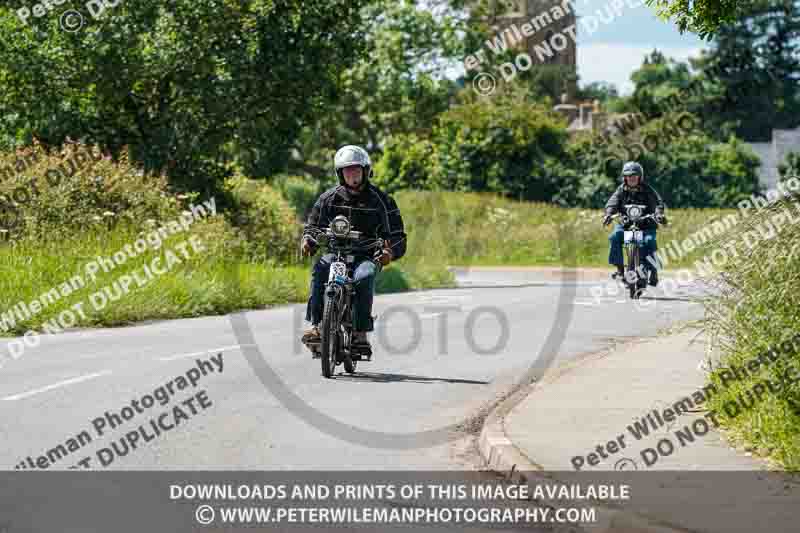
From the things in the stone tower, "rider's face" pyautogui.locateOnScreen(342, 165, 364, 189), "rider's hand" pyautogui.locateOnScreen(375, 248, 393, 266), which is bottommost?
"rider's hand" pyautogui.locateOnScreen(375, 248, 393, 266)

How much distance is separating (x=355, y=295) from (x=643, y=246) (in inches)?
426

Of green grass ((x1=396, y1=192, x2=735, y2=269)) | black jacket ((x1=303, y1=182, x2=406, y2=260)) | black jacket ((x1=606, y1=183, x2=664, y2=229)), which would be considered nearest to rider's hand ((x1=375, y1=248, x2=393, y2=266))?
black jacket ((x1=303, y1=182, x2=406, y2=260))

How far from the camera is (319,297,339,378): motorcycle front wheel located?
41.0 ft

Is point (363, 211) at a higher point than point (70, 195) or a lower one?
higher

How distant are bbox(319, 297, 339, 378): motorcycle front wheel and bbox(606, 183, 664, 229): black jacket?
35.0ft

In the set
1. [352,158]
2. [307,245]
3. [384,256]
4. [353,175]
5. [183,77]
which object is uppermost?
[183,77]

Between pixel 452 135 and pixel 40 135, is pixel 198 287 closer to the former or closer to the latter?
pixel 40 135

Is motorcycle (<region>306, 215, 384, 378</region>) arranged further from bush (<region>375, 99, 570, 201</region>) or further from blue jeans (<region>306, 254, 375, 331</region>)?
bush (<region>375, 99, 570, 201</region>)

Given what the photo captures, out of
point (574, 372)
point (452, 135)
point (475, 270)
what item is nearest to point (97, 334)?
point (574, 372)

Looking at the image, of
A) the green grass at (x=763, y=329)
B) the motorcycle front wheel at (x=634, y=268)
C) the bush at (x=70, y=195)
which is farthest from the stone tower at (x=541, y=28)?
the green grass at (x=763, y=329)

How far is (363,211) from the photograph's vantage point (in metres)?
13.0

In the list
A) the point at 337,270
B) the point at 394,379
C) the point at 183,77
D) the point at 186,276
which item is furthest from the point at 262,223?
the point at 337,270

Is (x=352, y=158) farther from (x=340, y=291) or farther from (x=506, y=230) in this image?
(x=506, y=230)

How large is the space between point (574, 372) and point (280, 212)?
61.3ft
